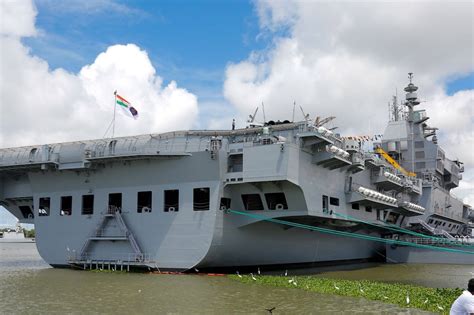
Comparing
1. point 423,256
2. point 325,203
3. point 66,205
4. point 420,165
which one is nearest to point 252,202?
point 325,203

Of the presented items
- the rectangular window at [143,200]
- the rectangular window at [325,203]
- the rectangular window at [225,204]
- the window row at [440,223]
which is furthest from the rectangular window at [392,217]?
the rectangular window at [143,200]

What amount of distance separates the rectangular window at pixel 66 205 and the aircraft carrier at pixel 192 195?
0.07 m

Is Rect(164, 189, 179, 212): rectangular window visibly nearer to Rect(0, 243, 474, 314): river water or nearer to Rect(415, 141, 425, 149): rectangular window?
Rect(0, 243, 474, 314): river water

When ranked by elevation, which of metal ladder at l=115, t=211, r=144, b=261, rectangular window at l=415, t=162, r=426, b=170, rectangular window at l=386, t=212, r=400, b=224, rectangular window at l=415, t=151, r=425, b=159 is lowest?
metal ladder at l=115, t=211, r=144, b=261

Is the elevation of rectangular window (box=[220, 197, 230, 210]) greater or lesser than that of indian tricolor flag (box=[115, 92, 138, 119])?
lesser

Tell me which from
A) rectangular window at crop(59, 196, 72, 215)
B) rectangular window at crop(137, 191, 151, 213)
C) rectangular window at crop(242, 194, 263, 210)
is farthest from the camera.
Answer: rectangular window at crop(59, 196, 72, 215)

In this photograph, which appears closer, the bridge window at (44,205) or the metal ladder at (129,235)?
the metal ladder at (129,235)

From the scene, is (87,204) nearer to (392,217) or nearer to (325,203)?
(325,203)

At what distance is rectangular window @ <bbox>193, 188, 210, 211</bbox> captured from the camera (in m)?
23.3

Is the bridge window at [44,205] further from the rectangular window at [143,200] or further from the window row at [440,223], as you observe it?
the window row at [440,223]

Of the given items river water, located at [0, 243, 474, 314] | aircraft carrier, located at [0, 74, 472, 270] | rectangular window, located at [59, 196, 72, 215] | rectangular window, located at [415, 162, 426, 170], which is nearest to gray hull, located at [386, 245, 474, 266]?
aircraft carrier, located at [0, 74, 472, 270]

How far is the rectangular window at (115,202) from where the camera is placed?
Answer: 995 inches

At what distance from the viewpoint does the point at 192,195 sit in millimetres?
23344

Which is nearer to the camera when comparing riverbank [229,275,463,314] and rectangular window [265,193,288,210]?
riverbank [229,275,463,314]
